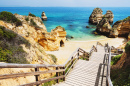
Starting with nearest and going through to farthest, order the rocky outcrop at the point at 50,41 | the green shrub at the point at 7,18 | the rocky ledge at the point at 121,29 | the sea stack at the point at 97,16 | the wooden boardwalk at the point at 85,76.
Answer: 1. the wooden boardwalk at the point at 85,76
2. the green shrub at the point at 7,18
3. the rocky outcrop at the point at 50,41
4. the rocky ledge at the point at 121,29
5. the sea stack at the point at 97,16

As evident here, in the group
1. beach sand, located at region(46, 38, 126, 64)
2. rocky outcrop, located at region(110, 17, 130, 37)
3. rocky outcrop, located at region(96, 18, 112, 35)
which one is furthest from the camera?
rocky outcrop, located at region(96, 18, 112, 35)

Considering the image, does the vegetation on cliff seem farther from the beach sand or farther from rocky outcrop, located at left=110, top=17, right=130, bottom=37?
rocky outcrop, located at left=110, top=17, right=130, bottom=37

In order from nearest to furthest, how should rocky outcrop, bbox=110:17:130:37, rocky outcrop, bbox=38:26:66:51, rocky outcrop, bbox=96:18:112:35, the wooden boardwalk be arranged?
the wooden boardwalk
rocky outcrop, bbox=38:26:66:51
rocky outcrop, bbox=110:17:130:37
rocky outcrop, bbox=96:18:112:35

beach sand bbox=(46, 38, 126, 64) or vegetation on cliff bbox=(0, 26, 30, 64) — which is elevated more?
vegetation on cliff bbox=(0, 26, 30, 64)

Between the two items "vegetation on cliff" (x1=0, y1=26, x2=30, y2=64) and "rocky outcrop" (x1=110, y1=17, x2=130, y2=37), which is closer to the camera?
"vegetation on cliff" (x1=0, y1=26, x2=30, y2=64)

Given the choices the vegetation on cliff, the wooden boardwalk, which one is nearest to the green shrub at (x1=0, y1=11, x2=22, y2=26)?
the vegetation on cliff

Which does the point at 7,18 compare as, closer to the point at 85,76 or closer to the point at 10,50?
the point at 10,50

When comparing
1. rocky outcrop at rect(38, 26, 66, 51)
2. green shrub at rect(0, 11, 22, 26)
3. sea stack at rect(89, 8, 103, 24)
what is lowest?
rocky outcrop at rect(38, 26, 66, 51)

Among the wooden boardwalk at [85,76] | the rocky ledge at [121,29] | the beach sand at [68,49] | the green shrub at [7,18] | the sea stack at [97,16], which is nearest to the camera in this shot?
the wooden boardwalk at [85,76]

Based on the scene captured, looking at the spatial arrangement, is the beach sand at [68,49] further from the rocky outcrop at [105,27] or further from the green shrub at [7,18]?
the rocky outcrop at [105,27]

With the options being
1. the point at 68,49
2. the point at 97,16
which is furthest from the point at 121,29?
the point at 97,16

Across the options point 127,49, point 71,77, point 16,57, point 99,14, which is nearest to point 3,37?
point 16,57

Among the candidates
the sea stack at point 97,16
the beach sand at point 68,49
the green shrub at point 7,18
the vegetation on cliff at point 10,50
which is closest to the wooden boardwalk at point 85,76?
the vegetation on cliff at point 10,50

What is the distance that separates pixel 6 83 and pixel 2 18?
10.3 m
